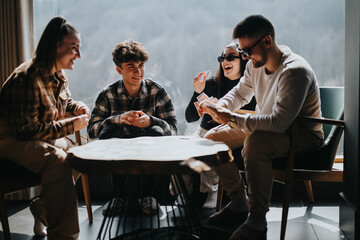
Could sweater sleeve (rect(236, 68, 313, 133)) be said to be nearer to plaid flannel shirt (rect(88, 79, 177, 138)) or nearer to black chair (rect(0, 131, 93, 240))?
plaid flannel shirt (rect(88, 79, 177, 138))

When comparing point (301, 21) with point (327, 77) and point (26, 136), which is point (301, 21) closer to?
point (327, 77)

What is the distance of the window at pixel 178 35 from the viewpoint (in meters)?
3.30

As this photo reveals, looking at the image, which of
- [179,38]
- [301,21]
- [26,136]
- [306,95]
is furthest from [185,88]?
[26,136]

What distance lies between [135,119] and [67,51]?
69cm

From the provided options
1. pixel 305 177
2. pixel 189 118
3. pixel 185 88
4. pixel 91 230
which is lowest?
pixel 91 230

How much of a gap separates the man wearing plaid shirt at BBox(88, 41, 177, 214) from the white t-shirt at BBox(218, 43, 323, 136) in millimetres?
749

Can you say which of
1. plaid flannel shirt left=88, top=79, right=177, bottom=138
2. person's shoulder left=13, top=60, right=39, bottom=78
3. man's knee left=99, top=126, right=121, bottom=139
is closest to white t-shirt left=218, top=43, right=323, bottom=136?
plaid flannel shirt left=88, top=79, right=177, bottom=138

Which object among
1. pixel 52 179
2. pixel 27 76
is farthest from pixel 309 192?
pixel 27 76

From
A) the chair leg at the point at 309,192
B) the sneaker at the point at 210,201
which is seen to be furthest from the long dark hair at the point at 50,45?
the chair leg at the point at 309,192

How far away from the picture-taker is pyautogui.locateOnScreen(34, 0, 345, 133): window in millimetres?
3303

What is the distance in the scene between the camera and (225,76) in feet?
9.86

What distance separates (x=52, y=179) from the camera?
193 cm

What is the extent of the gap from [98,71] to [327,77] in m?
2.10

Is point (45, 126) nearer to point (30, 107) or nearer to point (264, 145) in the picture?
point (30, 107)
